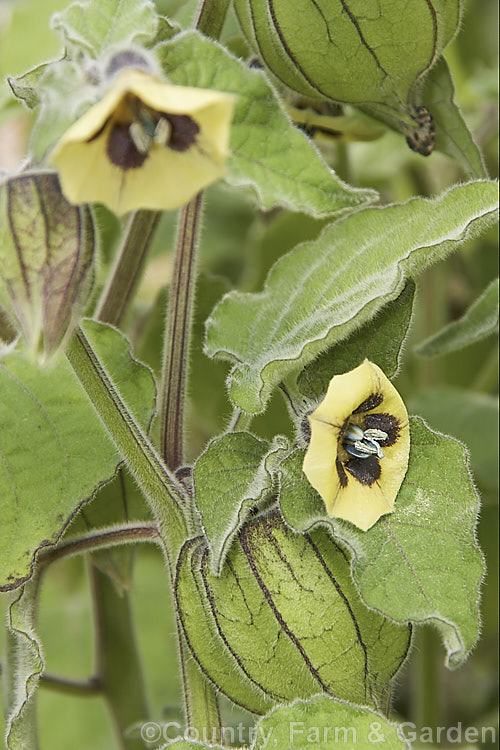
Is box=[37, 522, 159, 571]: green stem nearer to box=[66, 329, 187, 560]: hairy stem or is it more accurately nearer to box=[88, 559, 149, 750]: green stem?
box=[66, 329, 187, 560]: hairy stem

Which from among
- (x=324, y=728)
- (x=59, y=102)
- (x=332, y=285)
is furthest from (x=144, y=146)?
(x=324, y=728)

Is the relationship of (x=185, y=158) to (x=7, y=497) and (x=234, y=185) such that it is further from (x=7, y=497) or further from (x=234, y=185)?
(x=7, y=497)

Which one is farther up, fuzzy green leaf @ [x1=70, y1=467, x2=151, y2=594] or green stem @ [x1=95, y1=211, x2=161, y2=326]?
green stem @ [x1=95, y1=211, x2=161, y2=326]

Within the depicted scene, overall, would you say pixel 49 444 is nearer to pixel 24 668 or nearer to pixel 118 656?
pixel 24 668

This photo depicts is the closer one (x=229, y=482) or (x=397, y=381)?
(x=229, y=482)

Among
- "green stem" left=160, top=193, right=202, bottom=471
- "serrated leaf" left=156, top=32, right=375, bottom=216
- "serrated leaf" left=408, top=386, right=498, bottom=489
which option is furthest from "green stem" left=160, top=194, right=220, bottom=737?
"serrated leaf" left=408, top=386, right=498, bottom=489

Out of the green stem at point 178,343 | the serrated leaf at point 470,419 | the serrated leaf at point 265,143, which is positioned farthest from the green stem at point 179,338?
the serrated leaf at point 470,419
